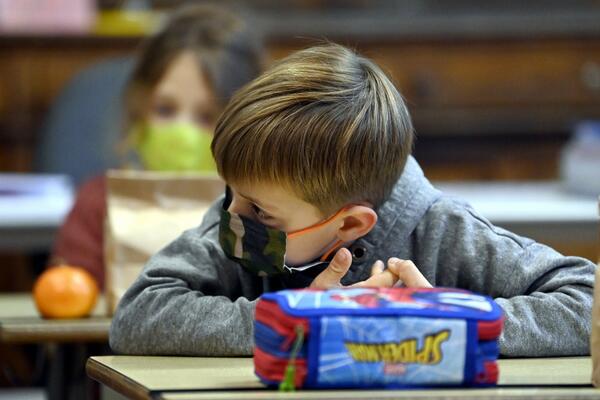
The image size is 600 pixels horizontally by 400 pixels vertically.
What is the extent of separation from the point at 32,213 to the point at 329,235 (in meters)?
1.58

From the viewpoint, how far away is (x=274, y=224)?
149cm

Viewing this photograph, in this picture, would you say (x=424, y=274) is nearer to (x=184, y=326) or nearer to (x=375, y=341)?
(x=184, y=326)

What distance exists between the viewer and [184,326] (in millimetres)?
1470

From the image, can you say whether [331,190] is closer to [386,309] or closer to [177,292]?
[177,292]

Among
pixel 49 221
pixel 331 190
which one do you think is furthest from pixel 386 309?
pixel 49 221

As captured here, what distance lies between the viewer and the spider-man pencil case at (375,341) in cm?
114

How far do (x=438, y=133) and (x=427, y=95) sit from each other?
0.14 metres

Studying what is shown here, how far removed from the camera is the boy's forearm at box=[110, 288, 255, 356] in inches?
57.1

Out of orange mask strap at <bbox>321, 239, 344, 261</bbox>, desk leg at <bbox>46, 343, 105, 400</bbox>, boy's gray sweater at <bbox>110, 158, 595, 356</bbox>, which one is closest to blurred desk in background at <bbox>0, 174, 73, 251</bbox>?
desk leg at <bbox>46, 343, 105, 400</bbox>

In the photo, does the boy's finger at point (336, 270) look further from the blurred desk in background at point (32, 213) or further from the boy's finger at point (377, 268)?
the blurred desk in background at point (32, 213)

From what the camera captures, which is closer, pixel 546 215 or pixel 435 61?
pixel 546 215

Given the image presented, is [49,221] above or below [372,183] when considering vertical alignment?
below

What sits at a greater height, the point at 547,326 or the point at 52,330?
the point at 547,326

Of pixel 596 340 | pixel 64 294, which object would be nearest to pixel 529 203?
pixel 64 294
